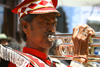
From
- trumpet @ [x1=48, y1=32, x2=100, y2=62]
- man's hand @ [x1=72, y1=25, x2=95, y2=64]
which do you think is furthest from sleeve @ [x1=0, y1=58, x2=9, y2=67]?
man's hand @ [x1=72, y1=25, x2=95, y2=64]

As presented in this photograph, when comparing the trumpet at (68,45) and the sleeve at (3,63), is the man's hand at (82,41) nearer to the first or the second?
the trumpet at (68,45)

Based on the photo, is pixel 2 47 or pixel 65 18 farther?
pixel 65 18

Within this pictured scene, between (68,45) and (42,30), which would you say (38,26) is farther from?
(68,45)

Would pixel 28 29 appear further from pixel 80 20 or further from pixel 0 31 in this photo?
pixel 0 31

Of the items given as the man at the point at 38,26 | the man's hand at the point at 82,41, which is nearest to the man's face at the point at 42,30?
the man at the point at 38,26

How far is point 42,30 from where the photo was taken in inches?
73.5

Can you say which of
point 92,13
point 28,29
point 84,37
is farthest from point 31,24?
point 92,13

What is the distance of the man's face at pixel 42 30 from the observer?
73.5 inches

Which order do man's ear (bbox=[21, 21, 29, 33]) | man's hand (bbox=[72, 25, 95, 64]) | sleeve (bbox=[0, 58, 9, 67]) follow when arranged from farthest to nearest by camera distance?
man's ear (bbox=[21, 21, 29, 33]) → sleeve (bbox=[0, 58, 9, 67]) → man's hand (bbox=[72, 25, 95, 64])

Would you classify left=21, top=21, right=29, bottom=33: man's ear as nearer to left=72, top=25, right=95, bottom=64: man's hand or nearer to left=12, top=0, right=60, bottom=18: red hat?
left=12, top=0, right=60, bottom=18: red hat

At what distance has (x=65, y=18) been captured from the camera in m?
6.02

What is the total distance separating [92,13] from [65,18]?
0.87 meters

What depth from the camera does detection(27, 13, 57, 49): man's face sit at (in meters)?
1.87

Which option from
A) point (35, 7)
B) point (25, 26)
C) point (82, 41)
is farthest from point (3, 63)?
point (82, 41)
